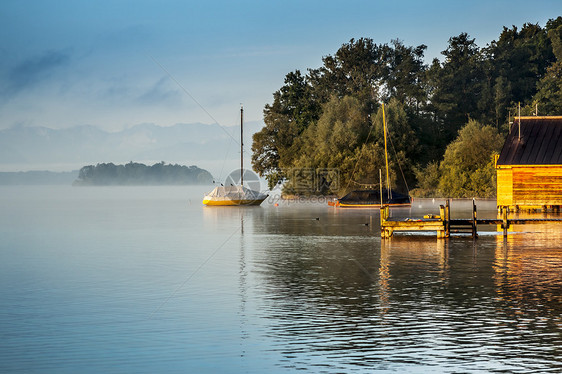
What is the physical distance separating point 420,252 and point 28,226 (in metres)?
36.9

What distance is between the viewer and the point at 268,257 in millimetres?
31672

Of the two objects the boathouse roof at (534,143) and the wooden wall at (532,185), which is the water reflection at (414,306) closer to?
the boathouse roof at (534,143)

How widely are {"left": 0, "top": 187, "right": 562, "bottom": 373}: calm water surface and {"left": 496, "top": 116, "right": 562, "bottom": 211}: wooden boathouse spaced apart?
18672 millimetres

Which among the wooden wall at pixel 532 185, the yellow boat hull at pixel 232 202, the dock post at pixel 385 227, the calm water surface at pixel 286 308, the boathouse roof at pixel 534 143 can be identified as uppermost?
the boathouse roof at pixel 534 143

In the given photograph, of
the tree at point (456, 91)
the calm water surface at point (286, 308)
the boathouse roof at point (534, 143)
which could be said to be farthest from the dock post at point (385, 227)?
the tree at point (456, 91)

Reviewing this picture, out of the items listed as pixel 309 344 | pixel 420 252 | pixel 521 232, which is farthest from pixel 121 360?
pixel 521 232

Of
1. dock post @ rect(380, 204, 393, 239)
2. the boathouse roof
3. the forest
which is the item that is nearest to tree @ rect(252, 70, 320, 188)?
the forest

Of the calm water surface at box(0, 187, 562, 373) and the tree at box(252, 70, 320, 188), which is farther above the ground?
the tree at box(252, 70, 320, 188)

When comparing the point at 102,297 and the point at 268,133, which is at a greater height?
the point at 268,133

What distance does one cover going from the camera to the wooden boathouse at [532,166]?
176 feet

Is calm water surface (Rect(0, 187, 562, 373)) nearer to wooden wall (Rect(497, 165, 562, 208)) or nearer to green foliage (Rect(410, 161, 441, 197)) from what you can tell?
wooden wall (Rect(497, 165, 562, 208))

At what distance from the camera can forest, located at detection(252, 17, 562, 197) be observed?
90875mm

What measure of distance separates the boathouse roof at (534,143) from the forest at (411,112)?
30873 millimetres

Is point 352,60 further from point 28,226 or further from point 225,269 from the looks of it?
point 225,269
